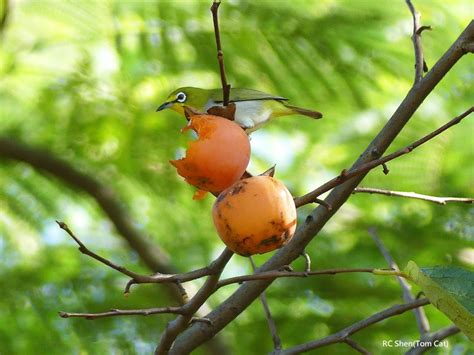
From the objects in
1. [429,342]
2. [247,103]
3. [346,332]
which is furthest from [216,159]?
[247,103]

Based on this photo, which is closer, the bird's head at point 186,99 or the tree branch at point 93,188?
the bird's head at point 186,99

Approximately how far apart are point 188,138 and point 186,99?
0.68 m

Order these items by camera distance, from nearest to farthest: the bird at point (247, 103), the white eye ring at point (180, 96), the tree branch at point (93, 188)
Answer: the bird at point (247, 103), the white eye ring at point (180, 96), the tree branch at point (93, 188)

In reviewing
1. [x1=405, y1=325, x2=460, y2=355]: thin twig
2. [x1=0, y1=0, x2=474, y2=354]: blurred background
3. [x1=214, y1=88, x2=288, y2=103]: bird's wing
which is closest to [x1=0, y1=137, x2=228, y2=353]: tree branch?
[x1=0, y1=0, x2=474, y2=354]: blurred background

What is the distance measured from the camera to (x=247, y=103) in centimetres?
348

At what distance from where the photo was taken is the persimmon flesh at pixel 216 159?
1732 mm

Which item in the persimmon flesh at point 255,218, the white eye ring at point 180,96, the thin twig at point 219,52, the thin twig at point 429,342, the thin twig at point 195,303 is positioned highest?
the thin twig at point 219,52

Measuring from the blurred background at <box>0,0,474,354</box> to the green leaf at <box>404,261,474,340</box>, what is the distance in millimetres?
1743

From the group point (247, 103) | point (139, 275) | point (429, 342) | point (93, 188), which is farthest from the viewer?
point (93, 188)

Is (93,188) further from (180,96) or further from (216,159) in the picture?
(216,159)

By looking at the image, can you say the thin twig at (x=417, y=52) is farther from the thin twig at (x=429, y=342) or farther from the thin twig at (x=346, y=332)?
the thin twig at (x=429, y=342)

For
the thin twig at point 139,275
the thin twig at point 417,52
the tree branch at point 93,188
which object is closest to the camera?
the thin twig at point 139,275

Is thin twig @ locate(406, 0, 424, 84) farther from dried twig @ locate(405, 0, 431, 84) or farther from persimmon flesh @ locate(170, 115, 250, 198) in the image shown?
persimmon flesh @ locate(170, 115, 250, 198)

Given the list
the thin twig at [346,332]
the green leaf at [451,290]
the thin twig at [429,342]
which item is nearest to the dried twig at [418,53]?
the green leaf at [451,290]
